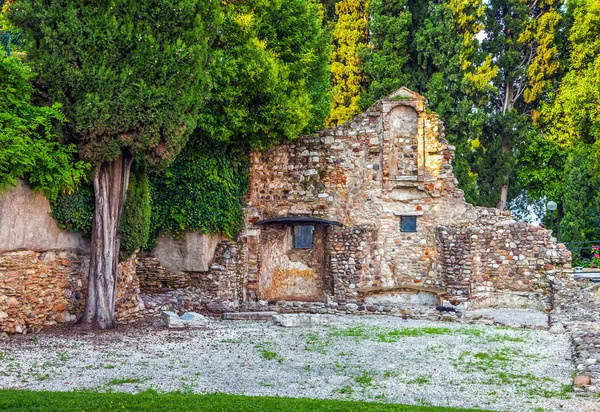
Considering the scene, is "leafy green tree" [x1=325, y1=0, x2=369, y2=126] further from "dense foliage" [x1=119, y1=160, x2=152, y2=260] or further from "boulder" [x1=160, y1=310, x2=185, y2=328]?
"boulder" [x1=160, y1=310, x2=185, y2=328]

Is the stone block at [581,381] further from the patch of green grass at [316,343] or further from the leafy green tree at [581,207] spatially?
the leafy green tree at [581,207]

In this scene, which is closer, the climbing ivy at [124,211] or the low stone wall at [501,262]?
the climbing ivy at [124,211]

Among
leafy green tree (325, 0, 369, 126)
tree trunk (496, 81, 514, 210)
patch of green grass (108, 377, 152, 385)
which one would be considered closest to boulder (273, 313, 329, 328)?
patch of green grass (108, 377, 152, 385)

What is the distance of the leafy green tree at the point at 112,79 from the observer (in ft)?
38.8

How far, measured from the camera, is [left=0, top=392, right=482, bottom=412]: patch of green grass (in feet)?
22.4

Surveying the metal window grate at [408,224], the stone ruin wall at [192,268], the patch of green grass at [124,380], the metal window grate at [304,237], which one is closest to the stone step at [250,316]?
A: the stone ruin wall at [192,268]

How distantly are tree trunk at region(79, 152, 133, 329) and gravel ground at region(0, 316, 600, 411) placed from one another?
0.52 metres

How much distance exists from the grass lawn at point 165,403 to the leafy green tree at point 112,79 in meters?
5.44

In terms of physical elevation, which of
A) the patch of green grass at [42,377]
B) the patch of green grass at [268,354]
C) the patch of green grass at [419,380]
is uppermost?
the patch of green grass at [268,354]

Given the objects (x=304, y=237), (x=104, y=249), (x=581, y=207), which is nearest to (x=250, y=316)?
(x=104, y=249)

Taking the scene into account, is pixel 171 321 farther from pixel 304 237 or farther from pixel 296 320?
pixel 304 237

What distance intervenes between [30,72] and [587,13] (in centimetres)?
2595

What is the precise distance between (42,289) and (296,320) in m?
5.06

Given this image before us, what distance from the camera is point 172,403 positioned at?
707 cm
